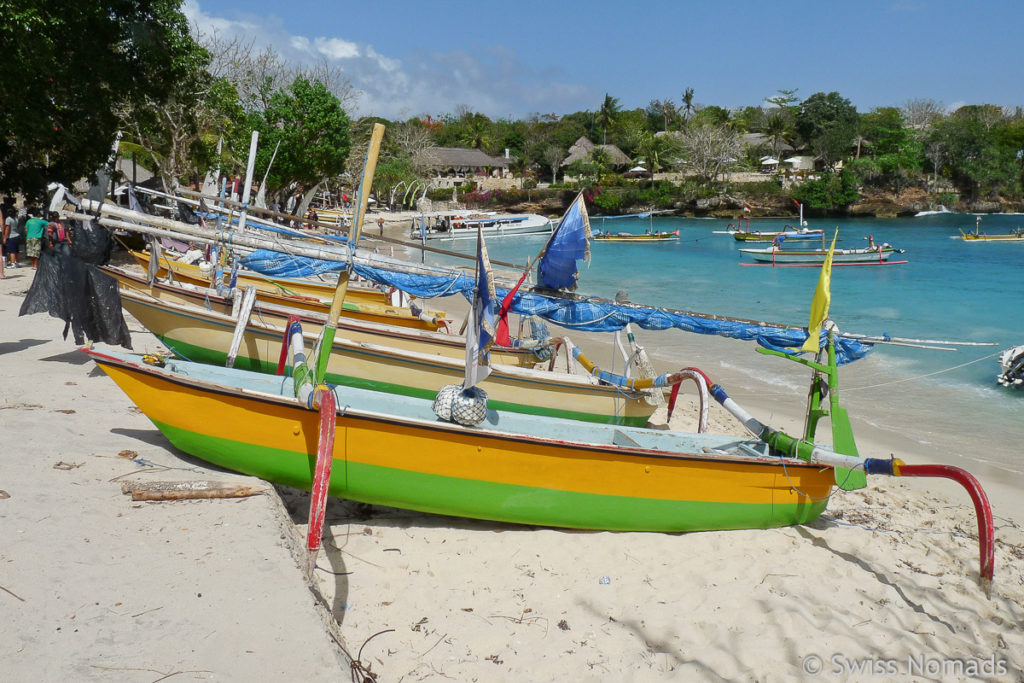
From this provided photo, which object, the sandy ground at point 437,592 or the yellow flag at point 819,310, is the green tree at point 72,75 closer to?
the sandy ground at point 437,592

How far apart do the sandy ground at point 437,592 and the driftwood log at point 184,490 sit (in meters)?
0.11

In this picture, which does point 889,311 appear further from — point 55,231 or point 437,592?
point 55,231

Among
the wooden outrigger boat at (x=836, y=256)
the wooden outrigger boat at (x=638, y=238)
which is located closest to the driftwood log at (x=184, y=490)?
the wooden outrigger boat at (x=836, y=256)

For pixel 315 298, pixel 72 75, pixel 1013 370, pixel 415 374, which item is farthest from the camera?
pixel 1013 370

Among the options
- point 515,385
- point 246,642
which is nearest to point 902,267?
point 515,385

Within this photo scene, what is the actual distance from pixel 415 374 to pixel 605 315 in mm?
2685

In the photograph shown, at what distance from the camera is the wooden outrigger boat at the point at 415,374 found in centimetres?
891

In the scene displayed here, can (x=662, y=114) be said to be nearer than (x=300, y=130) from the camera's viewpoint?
No

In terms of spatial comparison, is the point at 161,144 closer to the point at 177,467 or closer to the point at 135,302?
the point at 135,302

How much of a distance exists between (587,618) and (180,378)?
12.2ft

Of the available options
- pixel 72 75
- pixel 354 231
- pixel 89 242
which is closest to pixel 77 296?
pixel 89 242

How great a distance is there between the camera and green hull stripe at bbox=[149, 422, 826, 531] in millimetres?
5852

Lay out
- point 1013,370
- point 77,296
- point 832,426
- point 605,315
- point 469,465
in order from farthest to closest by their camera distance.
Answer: point 1013,370 < point 77,296 < point 605,315 < point 832,426 < point 469,465

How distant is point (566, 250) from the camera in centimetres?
720
